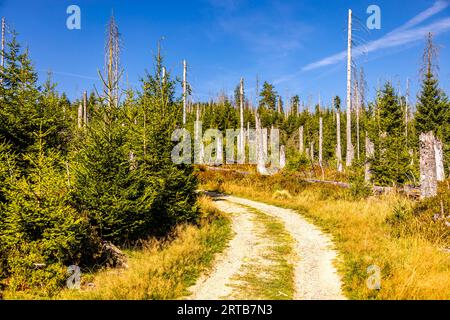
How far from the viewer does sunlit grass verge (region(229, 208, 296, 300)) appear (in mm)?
6629

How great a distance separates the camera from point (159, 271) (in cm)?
749

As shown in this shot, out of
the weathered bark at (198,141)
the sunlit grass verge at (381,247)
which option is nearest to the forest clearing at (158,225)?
the sunlit grass verge at (381,247)

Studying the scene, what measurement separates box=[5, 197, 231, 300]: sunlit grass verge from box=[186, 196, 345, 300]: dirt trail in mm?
428

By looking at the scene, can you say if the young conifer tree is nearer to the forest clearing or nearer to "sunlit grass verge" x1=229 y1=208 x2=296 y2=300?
the forest clearing

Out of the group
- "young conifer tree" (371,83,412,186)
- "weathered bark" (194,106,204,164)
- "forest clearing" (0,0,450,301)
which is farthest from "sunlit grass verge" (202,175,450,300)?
"weathered bark" (194,106,204,164)

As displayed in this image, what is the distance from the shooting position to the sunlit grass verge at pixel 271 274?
21.7 ft

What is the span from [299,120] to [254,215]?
56.1 metres

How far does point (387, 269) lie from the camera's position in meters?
7.26

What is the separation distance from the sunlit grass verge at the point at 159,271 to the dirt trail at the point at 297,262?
428 millimetres

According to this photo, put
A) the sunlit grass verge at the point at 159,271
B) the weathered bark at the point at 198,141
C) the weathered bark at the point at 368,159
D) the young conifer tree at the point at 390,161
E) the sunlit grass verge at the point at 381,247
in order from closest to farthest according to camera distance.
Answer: the sunlit grass verge at the point at 381,247, the sunlit grass verge at the point at 159,271, the weathered bark at the point at 368,159, the young conifer tree at the point at 390,161, the weathered bark at the point at 198,141

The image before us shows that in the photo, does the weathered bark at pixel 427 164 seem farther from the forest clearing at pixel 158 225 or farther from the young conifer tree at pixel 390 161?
the young conifer tree at pixel 390 161

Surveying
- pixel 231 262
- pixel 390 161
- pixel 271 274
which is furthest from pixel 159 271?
pixel 390 161

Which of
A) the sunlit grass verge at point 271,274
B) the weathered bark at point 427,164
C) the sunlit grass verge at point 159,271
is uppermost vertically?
the weathered bark at point 427,164

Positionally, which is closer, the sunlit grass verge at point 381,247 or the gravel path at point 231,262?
the sunlit grass verge at point 381,247
